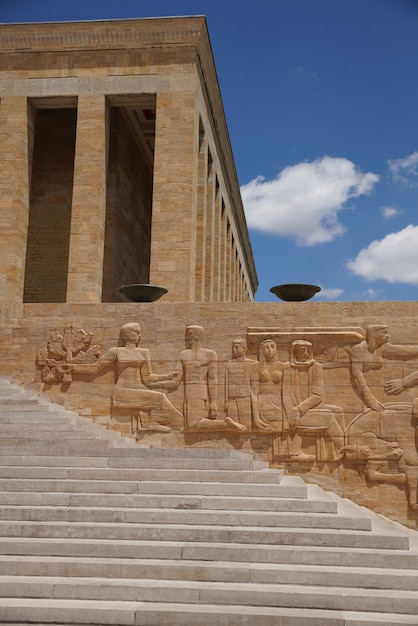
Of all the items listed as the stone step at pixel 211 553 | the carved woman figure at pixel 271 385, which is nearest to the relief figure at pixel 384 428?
the carved woman figure at pixel 271 385

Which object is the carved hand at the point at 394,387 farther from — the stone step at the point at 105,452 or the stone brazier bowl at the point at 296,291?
the stone step at the point at 105,452

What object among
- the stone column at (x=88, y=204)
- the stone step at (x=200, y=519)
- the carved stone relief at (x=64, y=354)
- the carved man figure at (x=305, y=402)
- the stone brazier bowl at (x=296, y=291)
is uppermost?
the stone column at (x=88, y=204)

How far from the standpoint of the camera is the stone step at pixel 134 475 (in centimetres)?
911

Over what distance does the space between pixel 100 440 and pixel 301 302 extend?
4387 millimetres

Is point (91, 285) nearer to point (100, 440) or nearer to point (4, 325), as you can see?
point (4, 325)

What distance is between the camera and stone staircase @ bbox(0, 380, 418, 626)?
6.31 meters

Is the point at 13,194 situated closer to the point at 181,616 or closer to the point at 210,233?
the point at 210,233

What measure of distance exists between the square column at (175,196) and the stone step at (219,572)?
31.3 feet

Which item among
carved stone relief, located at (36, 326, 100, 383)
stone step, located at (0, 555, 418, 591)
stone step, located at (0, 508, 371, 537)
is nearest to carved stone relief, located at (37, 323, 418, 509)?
carved stone relief, located at (36, 326, 100, 383)

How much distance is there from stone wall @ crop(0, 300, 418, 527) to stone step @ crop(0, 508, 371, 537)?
3.69 m

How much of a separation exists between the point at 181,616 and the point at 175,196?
11.9 meters

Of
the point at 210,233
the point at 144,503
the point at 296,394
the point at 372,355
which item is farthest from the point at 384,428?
the point at 210,233

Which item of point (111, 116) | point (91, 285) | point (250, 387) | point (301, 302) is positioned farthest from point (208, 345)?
point (111, 116)

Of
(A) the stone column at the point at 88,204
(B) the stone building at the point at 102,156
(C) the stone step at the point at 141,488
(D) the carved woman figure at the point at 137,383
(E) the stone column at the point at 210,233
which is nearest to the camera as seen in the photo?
(C) the stone step at the point at 141,488
